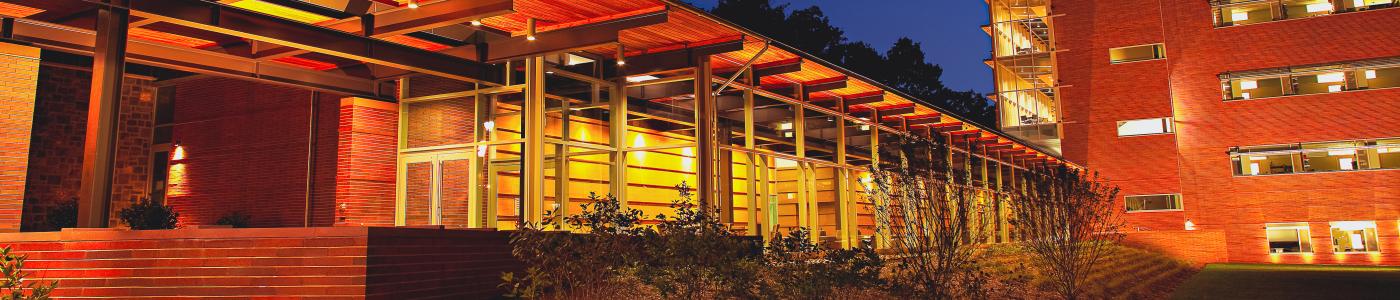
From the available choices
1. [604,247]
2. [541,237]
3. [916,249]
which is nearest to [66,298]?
[541,237]

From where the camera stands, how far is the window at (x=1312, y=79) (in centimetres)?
3116

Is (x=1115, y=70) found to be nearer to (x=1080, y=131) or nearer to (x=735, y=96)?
(x=1080, y=131)

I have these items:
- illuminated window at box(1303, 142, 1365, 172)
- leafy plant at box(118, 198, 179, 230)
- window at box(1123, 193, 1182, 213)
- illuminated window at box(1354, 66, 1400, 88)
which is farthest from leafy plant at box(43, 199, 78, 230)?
illuminated window at box(1354, 66, 1400, 88)

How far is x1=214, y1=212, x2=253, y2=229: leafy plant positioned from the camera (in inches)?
635

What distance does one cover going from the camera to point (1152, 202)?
34875mm

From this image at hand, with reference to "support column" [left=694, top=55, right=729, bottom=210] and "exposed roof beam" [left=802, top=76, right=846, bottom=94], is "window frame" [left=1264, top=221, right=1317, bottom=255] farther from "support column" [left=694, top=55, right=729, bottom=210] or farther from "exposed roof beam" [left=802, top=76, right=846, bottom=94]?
"support column" [left=694, top=55, right=729, bottom=210]

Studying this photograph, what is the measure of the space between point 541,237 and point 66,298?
4.26m

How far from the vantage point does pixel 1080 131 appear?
3616cm

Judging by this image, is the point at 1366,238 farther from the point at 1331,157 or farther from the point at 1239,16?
the point at 1239,16

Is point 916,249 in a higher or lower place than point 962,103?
lower

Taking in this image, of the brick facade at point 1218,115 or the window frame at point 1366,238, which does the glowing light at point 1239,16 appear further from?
the window frame at point 1366,238

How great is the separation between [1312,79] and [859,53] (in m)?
26.0

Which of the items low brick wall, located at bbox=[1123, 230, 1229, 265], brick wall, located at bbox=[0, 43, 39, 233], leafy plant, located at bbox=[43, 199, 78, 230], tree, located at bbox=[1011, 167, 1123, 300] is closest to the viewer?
tree, located at bbox=[1011, 167, 1123, 300]

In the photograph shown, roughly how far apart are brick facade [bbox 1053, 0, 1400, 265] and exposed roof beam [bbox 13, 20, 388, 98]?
24672 millimetres
